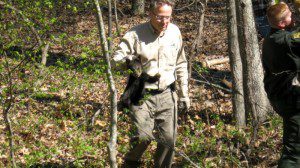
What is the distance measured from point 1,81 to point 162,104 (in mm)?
1786

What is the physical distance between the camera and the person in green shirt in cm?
472

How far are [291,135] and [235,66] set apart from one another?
10.6ft

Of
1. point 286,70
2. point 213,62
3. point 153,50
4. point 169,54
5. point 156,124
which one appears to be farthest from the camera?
point 213,62

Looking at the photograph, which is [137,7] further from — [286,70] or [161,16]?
[286,70]

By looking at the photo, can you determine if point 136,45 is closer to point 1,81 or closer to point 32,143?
point 1,81

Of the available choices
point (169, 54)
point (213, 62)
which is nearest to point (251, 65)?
point (169, 54)

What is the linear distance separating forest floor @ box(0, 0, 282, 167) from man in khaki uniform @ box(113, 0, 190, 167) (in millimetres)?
310

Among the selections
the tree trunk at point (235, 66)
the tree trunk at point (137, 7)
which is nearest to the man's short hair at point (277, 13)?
the tree trunk at point (235, 66)

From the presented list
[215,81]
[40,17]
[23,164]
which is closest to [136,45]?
[40,17]

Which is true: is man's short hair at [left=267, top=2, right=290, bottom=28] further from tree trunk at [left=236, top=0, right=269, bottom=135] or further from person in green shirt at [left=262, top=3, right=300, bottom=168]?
tree trunk at [left=236, top=0, right=269, bottom=135]

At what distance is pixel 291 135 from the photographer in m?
4.80

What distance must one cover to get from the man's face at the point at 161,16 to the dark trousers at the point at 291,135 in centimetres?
A: 149

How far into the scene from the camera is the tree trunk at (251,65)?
7418 millimetres

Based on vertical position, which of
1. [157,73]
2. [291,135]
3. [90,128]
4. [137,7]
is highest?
[137,7]
